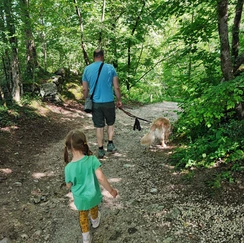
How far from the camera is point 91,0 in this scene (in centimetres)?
1121

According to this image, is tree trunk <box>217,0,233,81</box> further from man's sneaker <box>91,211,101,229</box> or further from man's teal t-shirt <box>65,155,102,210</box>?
man's sneaker <box>91,211,101,229</box>

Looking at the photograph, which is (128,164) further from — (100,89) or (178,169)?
(100,89)

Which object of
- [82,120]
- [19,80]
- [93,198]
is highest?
[19,80]

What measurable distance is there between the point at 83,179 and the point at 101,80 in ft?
8.59

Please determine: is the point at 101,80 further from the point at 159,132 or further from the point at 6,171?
the point at 6,171

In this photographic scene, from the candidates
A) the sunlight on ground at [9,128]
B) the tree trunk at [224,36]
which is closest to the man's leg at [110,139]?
the tree trunk at [224,36]

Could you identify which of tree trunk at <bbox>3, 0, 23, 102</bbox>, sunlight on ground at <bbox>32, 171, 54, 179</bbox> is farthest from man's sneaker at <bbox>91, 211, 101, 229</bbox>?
tree trunk at <bbox>3, 0, 23, 102</bbox>

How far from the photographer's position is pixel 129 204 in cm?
366

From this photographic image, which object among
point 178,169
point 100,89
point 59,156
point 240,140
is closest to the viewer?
point 240,140

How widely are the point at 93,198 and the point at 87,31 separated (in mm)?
8906

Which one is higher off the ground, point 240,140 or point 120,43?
point 120,43

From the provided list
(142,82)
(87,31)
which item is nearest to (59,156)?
(87,31)

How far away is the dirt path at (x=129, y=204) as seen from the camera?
9.68ft

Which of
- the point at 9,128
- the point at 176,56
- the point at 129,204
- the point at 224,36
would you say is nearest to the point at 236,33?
the point at 224,36
